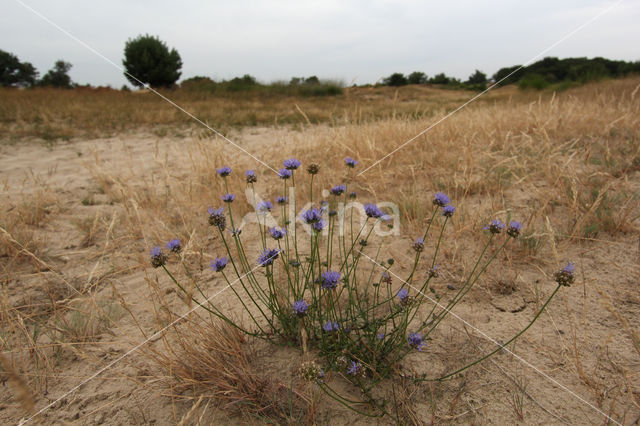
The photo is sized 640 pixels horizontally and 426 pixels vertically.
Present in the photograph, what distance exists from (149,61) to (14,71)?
59.8 feet

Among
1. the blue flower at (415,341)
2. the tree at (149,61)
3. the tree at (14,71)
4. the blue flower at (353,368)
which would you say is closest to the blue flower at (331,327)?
the blue flower at (353,368)

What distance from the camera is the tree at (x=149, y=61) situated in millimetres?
25141

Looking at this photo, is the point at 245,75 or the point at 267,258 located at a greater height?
the point at 245,75

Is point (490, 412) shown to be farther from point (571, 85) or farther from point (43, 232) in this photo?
point (571, 85)

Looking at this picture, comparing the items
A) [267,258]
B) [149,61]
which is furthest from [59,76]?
[267,258]

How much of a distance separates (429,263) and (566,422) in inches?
43.1

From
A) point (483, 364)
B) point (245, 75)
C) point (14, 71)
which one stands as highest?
point (14, 71)

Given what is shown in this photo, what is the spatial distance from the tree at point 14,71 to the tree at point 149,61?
45.1ft

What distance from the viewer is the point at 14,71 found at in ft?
105

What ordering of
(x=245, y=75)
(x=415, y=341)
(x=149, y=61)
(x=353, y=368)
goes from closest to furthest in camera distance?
(x=353, y=368), (x=415, y=341), (x=245, y=75), (x=149, y=61)

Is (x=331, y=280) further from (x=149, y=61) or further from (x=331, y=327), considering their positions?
(x=149, y=61)

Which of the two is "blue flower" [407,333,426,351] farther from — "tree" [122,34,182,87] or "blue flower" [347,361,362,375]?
"tree" [122,34,182,87]

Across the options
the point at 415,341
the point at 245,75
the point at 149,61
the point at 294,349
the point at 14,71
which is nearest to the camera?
the point at 415,341

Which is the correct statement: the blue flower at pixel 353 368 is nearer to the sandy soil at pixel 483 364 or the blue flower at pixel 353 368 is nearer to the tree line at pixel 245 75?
the sandy soil at pixel 483 364
